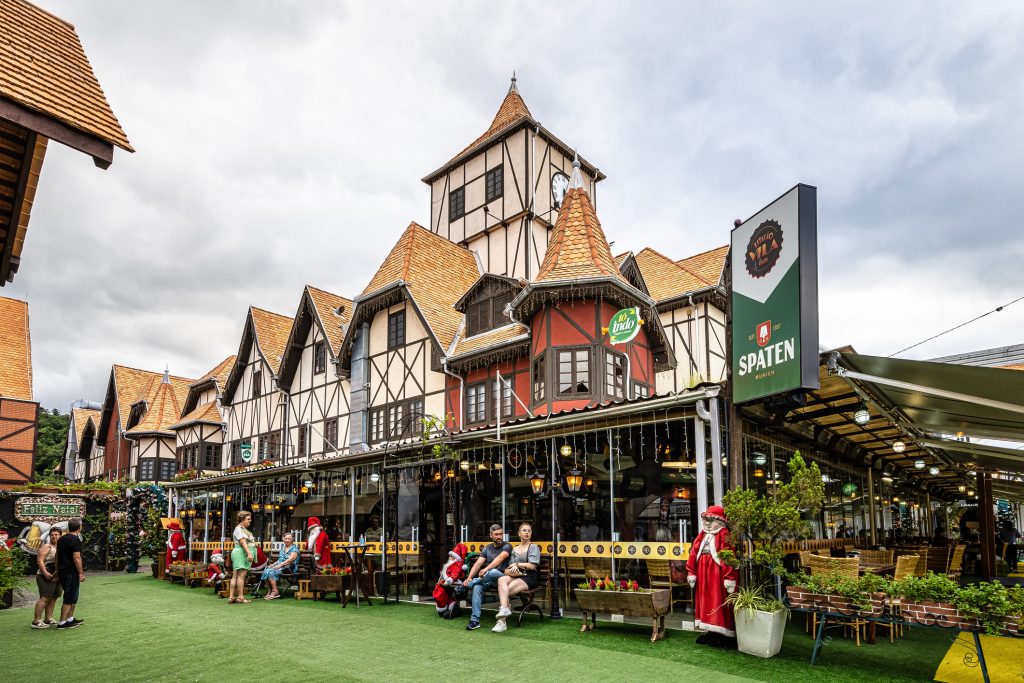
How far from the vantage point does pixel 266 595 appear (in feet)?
51.8

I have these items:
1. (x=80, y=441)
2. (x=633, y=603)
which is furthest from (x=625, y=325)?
(x=80, y=441)

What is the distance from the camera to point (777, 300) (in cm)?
919

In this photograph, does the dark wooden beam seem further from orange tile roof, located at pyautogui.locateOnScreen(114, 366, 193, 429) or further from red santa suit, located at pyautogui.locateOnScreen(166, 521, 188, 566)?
orange tile roof, located at pyautogui.locateOnScreen(114, 366, 193, 429)

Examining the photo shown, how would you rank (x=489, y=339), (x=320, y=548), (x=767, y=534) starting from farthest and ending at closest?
(x=489, y=339) < (x=320, y=548) < (x=767, y=534)

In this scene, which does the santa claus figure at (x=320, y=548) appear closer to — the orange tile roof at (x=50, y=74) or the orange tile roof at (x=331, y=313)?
the orange tile roof at (x=50, y=74)

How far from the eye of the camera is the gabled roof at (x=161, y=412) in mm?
41344

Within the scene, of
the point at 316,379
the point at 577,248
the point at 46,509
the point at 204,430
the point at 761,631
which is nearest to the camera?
the point at 761,631

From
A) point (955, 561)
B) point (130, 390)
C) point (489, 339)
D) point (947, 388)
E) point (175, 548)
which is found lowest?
point (175, 548)

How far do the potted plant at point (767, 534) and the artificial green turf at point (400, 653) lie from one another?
29cm

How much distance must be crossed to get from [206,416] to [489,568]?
30131 mm

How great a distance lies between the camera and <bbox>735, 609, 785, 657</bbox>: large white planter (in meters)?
8.13

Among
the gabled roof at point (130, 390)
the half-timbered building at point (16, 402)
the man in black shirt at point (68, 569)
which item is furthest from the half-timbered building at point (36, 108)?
the gabled roof at point (130, 390)

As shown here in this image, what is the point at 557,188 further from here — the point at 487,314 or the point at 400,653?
the point at 400,653

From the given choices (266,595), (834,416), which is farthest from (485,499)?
(834,416)
